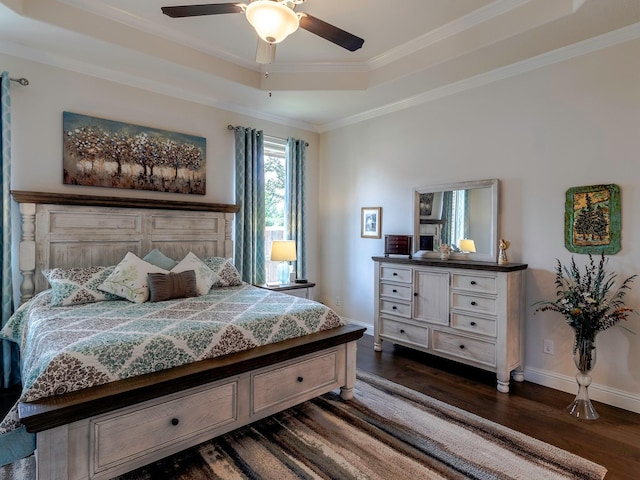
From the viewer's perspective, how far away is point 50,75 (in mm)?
3240

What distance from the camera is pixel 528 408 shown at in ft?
9.00

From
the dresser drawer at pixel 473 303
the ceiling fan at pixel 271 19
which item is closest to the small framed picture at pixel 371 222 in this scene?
the dresser drawer at pixel 473 303

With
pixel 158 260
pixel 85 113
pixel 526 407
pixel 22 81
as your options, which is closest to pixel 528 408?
pixel 526 407

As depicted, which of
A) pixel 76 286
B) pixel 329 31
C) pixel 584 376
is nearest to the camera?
pixel 329 31

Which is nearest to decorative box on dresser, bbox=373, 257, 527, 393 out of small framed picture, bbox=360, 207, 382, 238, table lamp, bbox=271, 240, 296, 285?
small framed picture, bbox=360, 207, 382, 238

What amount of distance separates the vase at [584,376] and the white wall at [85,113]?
12.4 feet

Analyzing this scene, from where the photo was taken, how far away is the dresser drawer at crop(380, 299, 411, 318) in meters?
3.81

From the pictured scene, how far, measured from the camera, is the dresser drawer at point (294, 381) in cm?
235

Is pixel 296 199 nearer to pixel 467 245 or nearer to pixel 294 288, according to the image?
pixel 294 288

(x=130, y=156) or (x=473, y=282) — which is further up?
(x=130, y=156)

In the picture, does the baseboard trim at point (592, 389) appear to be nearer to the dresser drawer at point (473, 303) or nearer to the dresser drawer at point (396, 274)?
the dresser drawer at point (473, 303)

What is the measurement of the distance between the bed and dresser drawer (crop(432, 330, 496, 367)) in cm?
115

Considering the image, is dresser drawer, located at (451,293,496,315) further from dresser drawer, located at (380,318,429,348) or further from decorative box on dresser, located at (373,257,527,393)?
dresser drawer, located at (380,318,429,348)

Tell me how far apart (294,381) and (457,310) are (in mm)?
Result: 1748
